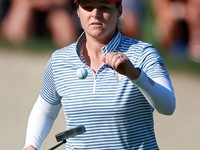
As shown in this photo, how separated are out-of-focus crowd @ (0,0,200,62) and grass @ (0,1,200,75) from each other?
0.06 metres

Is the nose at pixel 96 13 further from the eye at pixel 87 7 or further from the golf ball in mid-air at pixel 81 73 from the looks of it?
the golf ball in mid-air at pixel 81 73

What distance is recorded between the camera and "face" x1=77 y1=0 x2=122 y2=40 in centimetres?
199

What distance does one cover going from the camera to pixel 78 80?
6.80 feet

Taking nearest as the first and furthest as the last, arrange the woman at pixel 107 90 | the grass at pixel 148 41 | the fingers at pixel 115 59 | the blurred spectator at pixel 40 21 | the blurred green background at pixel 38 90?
the fingers at pixel 115 59 → the woman at pixel 107 90 → the blurred green background at pixel 38 90 → the grass at pixel 148 41 → the blurred spectator at pixel 40 21

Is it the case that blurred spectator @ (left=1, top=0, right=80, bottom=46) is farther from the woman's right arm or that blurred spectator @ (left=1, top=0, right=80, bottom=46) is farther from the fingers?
the fingers

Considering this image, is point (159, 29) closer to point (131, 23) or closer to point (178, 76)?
point (131, 23)

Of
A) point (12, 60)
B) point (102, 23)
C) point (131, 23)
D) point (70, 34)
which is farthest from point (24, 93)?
point (102, 23)

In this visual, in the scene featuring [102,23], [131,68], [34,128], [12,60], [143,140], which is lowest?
[143,140]

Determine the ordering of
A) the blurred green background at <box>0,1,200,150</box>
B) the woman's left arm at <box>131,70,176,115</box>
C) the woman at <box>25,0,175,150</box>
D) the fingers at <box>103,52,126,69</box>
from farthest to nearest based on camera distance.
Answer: the blurred green background at <box>0,1,200,150</box>
the woman at <box>25,0,175,150</box>
the woman's left arm at <box>131,70,176,115</box>
the fingers at <box>103,52,126,69</box>

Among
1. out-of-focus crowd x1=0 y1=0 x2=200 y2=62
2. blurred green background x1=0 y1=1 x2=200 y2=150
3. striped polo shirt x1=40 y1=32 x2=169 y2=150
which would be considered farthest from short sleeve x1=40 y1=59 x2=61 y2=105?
out-of-focus crowd x1=0 y1=0 x2=200 y2=62

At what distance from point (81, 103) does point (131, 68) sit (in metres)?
0.48

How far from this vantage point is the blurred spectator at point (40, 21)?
5953mm

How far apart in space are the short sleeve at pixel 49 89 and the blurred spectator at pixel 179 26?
3.72 metres

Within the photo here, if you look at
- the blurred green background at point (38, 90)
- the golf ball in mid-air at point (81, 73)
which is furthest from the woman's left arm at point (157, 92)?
the blurred green background at point (38, 90)
